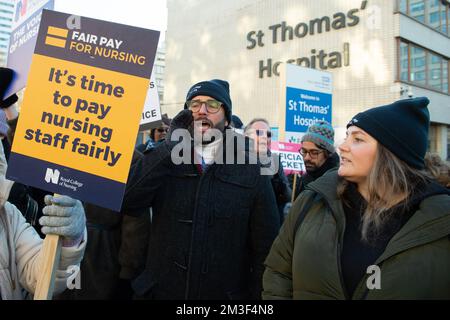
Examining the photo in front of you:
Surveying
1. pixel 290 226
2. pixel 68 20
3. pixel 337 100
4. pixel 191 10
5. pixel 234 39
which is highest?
pixel 191 10

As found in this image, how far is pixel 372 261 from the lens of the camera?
5.57ft

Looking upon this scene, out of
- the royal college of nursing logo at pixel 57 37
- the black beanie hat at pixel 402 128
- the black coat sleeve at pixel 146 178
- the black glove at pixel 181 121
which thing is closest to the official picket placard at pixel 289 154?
the black glove at pixel 181 121

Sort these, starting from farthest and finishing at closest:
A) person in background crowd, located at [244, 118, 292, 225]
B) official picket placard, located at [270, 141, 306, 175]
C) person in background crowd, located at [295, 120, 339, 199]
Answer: official picket placard, located at [270, 141, 306, 175], person in background crowd, located at [295, 120, 339, 199], person in background crowd, located at [244, 118, 292, 225]

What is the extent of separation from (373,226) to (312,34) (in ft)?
57.2

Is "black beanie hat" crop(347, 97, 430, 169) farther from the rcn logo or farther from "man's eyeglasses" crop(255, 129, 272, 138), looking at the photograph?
"man's eyeglasses" crop(255, 129, 272, 138)

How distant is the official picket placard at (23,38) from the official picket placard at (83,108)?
2.75ft

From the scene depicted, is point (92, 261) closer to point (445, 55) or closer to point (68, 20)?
point (68, 20)

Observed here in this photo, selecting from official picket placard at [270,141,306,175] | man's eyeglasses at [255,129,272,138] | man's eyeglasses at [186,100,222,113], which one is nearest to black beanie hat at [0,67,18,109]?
man's eyeglasses at [186,100,222,113]

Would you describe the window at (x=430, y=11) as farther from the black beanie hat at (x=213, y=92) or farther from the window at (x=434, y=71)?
the black beanie hat at (x=213, y=92)

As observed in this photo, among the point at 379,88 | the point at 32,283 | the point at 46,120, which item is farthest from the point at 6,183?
the point at 379,88

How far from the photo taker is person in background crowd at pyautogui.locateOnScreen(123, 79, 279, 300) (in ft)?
7.41

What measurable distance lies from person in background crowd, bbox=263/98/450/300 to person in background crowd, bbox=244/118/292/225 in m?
1.72

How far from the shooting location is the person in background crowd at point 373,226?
160 centimetres

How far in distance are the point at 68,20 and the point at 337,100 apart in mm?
16249
